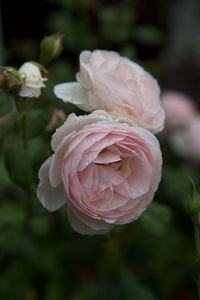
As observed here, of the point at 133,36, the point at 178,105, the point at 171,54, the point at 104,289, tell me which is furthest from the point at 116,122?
the point at 171,54

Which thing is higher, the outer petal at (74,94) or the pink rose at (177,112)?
the outer petal at (74,94)

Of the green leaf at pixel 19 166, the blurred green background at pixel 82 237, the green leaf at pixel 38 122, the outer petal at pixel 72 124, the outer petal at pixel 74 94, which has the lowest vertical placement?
the blurred green background at pixel 82 237

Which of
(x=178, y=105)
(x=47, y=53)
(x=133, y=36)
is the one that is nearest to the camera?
(x=47, y=53)

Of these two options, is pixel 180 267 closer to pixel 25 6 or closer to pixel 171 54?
pixel 171 54

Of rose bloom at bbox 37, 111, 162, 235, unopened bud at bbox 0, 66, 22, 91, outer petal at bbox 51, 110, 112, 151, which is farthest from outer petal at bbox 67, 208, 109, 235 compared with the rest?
unopened bud at bbox 0, 66, 22, 91

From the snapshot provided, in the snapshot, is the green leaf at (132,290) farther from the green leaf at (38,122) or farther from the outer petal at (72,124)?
the outer petal at (72,124)

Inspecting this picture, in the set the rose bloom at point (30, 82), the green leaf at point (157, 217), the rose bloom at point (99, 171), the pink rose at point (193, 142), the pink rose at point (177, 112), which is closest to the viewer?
the rose bloom at point (99, 171)

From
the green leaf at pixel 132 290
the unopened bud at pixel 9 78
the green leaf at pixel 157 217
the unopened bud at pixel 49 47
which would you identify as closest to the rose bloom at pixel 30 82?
the unopened bud at pixel 9 78
